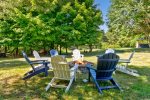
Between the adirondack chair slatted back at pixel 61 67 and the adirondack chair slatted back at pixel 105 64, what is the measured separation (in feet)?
3.11

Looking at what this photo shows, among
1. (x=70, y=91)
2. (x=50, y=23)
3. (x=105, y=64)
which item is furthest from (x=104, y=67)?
(x=50, y=23)

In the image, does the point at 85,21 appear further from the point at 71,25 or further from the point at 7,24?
the point at 7,24

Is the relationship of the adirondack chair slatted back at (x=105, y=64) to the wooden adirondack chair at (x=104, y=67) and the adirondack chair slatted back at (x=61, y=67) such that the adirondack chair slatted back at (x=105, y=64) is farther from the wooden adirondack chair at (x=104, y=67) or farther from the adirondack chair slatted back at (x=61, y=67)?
the adirondack chair slatted back at (x=61, y=67)

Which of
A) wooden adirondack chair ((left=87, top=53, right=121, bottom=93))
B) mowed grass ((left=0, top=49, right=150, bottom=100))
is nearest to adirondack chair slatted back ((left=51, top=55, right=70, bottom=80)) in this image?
mowed grass ((left=0, top=49, right=150, bottom=100))

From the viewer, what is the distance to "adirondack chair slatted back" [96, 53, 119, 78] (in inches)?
268

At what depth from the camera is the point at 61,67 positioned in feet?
22.2

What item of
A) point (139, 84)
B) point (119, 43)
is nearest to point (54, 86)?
point (139, 84)

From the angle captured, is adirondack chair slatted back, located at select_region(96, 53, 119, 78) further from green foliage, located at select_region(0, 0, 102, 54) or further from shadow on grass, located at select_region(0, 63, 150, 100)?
green foliage, located at select_region(0, 0, 102, 54)

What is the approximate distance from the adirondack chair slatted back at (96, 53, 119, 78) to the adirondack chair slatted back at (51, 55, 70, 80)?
3.11 ft

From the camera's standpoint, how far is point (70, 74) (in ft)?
23.3

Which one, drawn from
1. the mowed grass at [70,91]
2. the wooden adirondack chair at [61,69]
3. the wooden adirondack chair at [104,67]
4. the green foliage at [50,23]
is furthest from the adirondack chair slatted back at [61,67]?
the green foliage at [50,23]

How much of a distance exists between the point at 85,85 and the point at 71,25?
54.4 ft

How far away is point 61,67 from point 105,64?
1325 millimetres

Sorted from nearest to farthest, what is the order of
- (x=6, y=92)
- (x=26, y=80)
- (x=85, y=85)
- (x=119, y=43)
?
1. (x=6, y=92)
2. (x=85, y=85)
3. (x=26, y=80)
4. (x=119, y=43)
